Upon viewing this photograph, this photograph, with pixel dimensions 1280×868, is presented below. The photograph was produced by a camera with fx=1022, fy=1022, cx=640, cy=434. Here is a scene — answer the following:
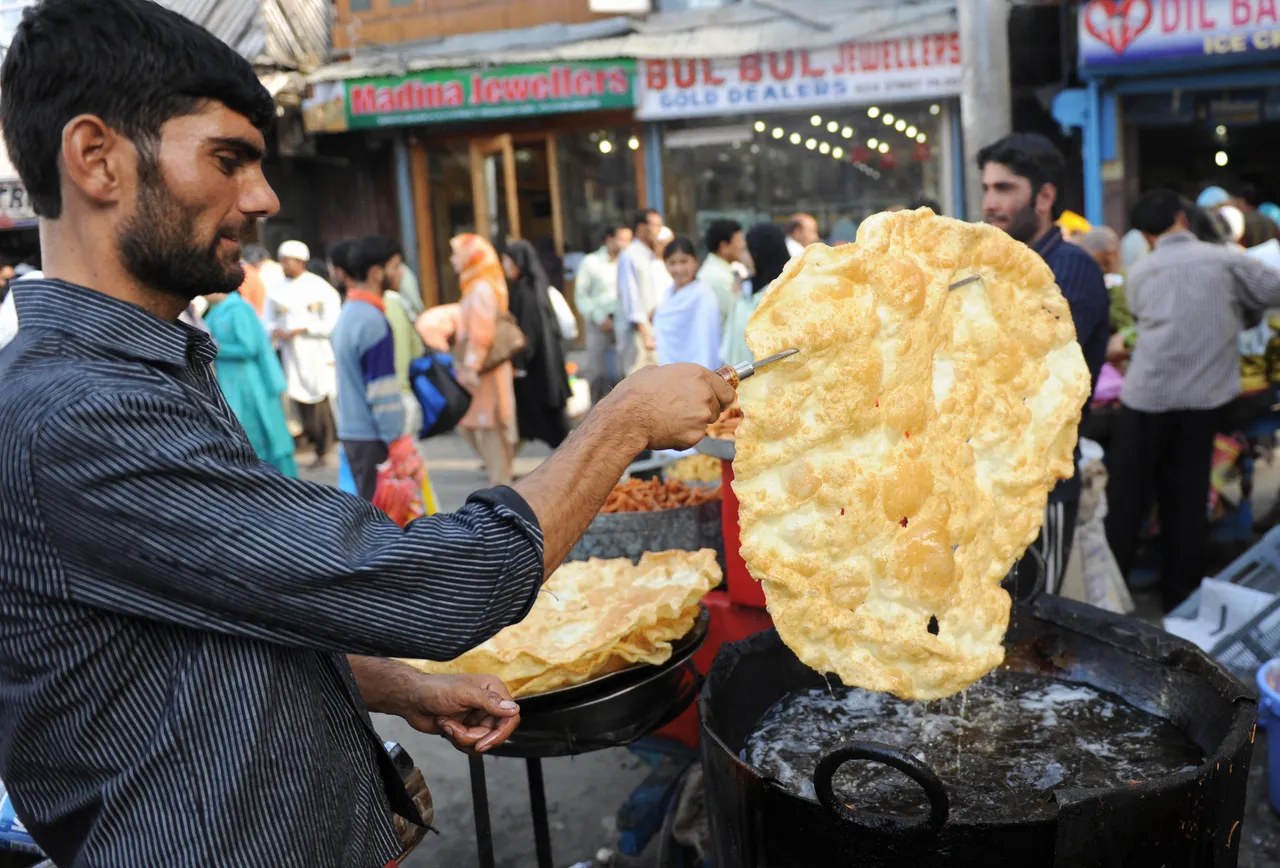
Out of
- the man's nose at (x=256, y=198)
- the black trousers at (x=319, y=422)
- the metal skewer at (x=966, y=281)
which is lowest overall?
the black trousers at (x=319, y=422)

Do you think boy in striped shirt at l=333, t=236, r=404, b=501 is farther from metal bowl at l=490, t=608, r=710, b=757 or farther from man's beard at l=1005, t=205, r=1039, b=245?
metal bowl at l=490, t=608, r=710, b=757

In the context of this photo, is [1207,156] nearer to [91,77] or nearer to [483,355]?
[483,355]

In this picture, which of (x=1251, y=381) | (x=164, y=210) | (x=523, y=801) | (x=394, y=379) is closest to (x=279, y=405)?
(x=394, y=379)

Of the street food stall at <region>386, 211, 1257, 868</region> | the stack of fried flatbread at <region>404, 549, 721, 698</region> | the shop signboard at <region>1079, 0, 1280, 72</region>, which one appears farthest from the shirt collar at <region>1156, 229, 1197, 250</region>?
the shop signboard at <region>1079, 0, 1280, 72</region>

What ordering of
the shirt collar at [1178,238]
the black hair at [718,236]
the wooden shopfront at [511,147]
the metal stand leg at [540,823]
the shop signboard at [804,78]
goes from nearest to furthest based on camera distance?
the metal stand leg at [540,823] → the shirt collar at [1178,238] → the black hair at [718,236] → the shop signboard at [804,78] → the wooden shopfront at [511,147]

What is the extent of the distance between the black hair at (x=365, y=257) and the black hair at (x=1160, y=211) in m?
4.50

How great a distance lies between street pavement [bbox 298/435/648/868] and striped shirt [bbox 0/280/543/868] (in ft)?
8.67

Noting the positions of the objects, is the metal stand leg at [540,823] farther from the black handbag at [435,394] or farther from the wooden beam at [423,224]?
the wooden beam at [423,224]

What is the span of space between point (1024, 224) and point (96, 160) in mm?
3610

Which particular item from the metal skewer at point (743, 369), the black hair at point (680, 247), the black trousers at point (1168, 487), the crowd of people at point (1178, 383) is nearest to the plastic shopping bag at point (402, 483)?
the black hair at point (680, 247)

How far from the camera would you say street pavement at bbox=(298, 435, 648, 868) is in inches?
157

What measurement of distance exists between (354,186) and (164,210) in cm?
1401

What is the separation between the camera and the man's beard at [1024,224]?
13.5 ft

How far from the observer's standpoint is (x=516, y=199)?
13.9 meters
